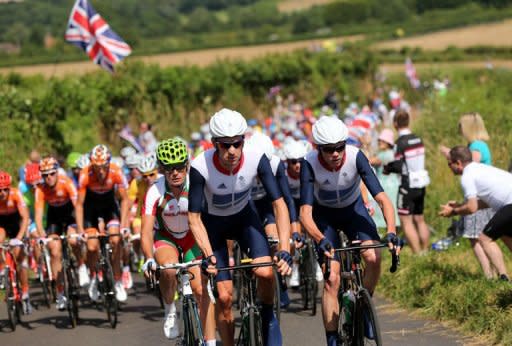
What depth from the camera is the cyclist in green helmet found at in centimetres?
895

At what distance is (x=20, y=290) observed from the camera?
43.1 ft

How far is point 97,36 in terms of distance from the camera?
73.6 feet

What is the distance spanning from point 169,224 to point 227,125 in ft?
6.56

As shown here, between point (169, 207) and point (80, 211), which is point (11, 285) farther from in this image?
point (169, 207)

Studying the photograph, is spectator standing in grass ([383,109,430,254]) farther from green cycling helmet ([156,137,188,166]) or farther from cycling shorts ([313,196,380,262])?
green cycling helmet ([156,137,188,166])

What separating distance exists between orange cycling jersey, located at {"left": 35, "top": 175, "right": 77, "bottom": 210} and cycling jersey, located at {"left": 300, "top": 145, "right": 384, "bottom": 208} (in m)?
5.16

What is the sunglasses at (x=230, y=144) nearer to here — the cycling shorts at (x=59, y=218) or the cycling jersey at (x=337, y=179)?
the cycling jersey at (x=337, y=179)

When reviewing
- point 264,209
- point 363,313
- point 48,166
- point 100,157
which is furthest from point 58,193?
point 363,313

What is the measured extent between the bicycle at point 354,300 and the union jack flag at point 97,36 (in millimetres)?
14709

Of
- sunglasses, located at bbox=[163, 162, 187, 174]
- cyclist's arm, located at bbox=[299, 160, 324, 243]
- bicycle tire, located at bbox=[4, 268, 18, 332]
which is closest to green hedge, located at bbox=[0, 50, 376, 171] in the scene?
bicycle tire, located at bbox=[4, 268, 18, 332]

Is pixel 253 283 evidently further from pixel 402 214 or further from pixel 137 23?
pixel 137 23

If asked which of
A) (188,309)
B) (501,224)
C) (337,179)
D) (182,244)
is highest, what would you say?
(337,179)

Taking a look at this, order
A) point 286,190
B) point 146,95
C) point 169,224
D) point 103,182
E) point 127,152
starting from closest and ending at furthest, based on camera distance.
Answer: point 286,190
point 169,224
point 103,182
point 127,152
point 146,95

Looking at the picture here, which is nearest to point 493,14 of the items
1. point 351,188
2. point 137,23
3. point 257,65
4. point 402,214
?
point 137,23
